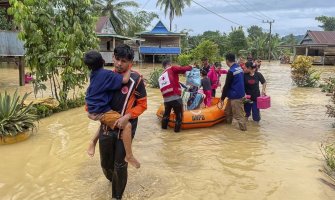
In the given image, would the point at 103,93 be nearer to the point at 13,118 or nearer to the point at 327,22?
the point at 13,118

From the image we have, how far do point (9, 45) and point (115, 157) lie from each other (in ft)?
41.1

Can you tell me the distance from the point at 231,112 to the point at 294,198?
14.2 ft

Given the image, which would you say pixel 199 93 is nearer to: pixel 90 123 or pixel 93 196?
pixel 90 123

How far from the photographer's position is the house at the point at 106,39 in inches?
1285

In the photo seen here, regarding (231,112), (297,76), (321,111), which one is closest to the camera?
(231,112)

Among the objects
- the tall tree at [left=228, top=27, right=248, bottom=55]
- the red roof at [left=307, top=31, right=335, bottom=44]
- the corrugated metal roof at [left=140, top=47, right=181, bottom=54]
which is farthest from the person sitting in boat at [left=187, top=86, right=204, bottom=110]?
the tall tree at [left=228, top=27, right=248, bottom=55]

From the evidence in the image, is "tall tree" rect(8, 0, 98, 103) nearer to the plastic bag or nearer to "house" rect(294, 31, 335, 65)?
the plastic bag

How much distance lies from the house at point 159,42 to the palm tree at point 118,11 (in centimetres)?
474

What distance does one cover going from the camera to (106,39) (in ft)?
112

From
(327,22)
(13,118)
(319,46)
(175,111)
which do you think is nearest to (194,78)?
(175,111)

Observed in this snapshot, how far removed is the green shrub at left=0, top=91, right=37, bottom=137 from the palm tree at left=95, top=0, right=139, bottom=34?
34.6 meters

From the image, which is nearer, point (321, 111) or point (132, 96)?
point (132, 96)

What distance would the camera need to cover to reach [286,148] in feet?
23.7

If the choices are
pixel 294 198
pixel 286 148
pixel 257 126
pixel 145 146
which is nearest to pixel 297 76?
pixel 257 126
